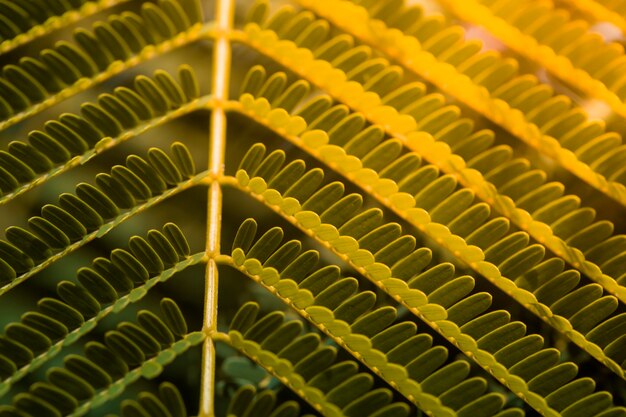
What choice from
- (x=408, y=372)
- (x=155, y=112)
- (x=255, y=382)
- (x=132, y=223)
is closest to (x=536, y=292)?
(x=408, y=372)

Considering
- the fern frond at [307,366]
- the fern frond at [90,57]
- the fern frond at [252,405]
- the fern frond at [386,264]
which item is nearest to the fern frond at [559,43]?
the fern frond at [386,264]

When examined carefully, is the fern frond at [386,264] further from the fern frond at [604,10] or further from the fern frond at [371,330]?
the fern frond at [604,10]

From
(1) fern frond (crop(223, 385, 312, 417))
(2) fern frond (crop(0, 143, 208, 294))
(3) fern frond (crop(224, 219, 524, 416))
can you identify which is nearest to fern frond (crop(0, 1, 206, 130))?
(2) fern frond (crop(0, 143, 208, 294))

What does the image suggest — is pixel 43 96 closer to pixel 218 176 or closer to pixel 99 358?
pixel 218 176

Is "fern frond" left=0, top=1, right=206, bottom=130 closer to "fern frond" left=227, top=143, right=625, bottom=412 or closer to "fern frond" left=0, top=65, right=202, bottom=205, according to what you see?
"fern frond" left=0, top=65, right=202, bottom=205

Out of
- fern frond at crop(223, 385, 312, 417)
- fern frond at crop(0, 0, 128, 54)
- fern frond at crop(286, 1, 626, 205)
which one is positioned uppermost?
fern frond at crop(0, 0, 128, 54)

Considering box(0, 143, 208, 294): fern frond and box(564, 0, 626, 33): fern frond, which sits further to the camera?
box(0, 143, 208, 294): fern frond

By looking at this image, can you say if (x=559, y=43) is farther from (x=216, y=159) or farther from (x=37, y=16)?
(x=37, y=16)
